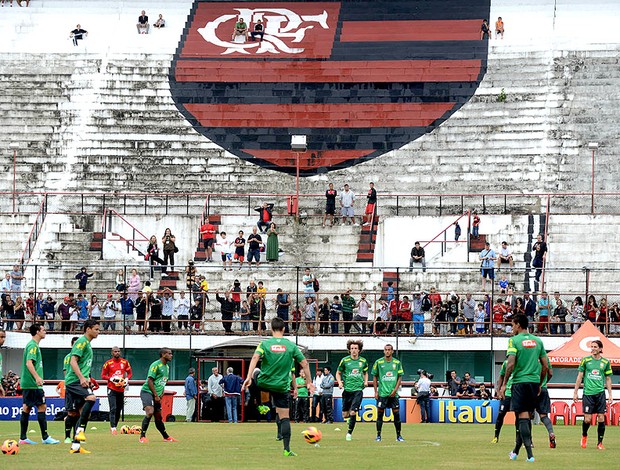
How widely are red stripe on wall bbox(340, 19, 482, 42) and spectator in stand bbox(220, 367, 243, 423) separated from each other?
75.4 feet

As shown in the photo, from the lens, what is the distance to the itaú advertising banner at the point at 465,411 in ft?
110

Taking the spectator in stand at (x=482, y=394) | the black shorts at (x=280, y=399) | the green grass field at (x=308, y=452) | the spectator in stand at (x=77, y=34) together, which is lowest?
the spectator in stand at (x=482, y=394)

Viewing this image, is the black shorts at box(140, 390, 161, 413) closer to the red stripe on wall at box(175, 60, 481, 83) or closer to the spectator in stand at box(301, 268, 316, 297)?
the spectator in stand at box(301, 268, 316, 297)

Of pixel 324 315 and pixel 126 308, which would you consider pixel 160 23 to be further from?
pixel 324 315

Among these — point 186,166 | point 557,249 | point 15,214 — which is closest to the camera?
point 557,249

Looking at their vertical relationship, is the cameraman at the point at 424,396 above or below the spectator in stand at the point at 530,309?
below

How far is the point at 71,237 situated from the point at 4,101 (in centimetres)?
1102

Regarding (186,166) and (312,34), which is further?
(312,34)

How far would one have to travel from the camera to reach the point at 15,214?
1745 inches

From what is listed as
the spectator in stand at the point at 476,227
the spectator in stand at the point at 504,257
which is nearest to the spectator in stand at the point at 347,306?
the spectator in stand at the point at 504,257

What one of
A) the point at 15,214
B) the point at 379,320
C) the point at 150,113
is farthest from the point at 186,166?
the point at 379,320

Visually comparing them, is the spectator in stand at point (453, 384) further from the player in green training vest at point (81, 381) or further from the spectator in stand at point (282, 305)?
the player in green training vest at point (81, 381)

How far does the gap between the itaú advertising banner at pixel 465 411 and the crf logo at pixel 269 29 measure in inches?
903

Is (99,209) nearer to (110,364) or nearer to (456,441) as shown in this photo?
(110,364)
